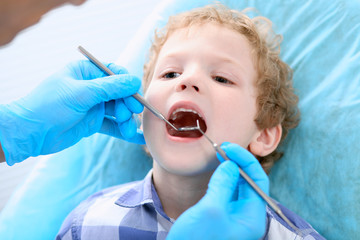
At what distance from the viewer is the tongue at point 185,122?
44.8 inches

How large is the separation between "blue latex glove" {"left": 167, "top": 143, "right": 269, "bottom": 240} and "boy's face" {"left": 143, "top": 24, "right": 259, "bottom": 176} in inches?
5.3

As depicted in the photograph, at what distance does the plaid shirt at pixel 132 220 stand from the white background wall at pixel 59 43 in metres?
0.88

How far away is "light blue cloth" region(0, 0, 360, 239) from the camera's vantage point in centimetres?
131

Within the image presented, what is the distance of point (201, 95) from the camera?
1.04 metres

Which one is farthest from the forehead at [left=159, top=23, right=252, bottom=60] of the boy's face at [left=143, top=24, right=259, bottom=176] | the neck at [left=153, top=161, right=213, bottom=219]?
the neck at [left=153, top=161, right=213, bottom=219]

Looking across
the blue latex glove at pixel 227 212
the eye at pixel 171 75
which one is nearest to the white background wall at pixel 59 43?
the eye at pixel 171 75

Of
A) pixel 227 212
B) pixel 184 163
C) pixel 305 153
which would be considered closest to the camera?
pixel 227 212

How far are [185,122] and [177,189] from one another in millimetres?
235

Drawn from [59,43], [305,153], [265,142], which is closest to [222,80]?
[265,142]

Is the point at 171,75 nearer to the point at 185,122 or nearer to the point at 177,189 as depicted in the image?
the point at 185,122

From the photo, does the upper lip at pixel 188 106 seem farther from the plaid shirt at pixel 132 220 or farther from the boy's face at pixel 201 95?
the plaid shirt at pixel 132 220

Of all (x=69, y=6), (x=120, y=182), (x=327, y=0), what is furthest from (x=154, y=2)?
(x=120, y=182)

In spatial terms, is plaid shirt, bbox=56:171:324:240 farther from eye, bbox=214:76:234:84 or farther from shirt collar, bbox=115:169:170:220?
eye, bbox=214:76:234:84

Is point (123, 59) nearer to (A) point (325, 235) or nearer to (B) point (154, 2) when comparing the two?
(B) point (154, 2)
